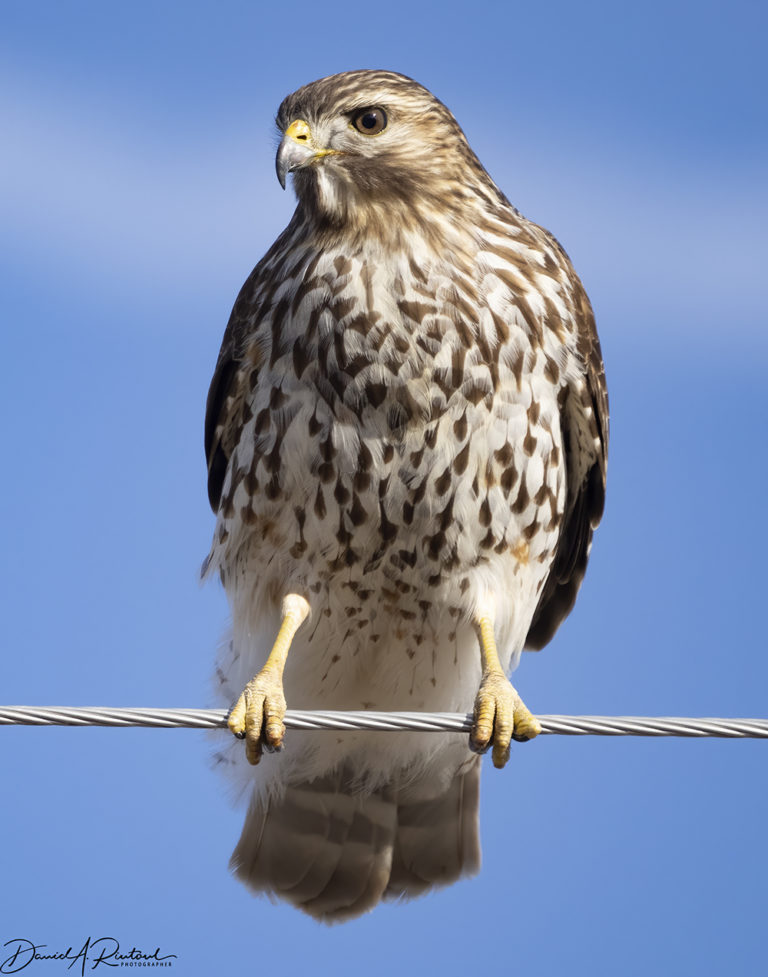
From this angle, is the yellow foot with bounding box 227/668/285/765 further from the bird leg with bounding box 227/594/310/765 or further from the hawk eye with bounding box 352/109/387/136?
the hawk eye with bounding box 352/109/387/136

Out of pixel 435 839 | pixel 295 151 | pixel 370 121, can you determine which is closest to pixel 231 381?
pixel 295 151

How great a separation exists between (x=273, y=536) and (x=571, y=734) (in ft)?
5.56

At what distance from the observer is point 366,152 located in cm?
460

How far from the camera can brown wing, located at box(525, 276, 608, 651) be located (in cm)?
490

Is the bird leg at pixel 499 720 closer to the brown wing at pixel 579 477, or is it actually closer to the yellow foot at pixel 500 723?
the yellow foot at pixel 500 723

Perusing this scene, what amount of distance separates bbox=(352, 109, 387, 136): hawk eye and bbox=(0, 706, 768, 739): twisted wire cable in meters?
2.24

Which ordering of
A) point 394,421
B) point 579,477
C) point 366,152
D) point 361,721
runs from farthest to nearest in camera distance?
point 579,477, point 366,152, point 394,421, point 361,721

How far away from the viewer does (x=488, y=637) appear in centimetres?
471

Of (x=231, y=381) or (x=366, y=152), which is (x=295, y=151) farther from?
(x=231, y=381)

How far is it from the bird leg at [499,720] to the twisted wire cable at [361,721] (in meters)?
0.90

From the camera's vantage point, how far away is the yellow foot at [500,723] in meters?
4.22

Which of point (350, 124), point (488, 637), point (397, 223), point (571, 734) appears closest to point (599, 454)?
point (488, 637)

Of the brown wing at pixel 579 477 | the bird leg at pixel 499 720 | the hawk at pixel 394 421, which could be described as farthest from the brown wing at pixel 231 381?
the bird leg at pixel 499 720

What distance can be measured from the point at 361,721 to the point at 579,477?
232 cm
